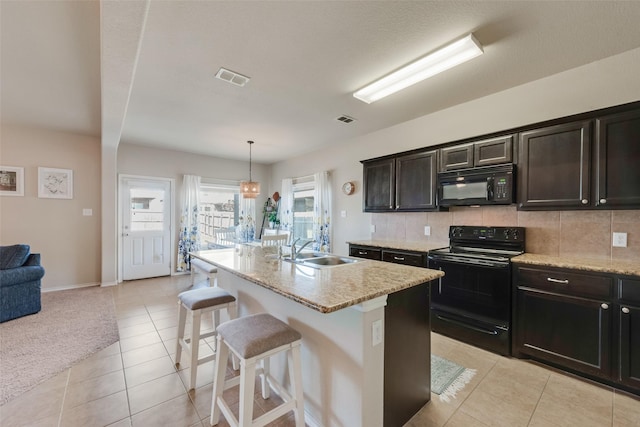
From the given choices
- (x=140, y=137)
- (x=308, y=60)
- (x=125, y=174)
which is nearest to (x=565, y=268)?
(x=308, y=60)

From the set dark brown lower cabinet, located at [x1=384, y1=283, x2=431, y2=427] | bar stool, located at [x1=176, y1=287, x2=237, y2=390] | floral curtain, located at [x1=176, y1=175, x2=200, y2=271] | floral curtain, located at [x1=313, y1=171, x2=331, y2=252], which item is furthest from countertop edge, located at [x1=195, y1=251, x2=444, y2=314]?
floral curtain, located at [x1=176, y1=175, x2=200, y2=271]

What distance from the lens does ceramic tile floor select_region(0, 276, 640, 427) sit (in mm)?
1680

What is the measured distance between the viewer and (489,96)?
291 centimetres

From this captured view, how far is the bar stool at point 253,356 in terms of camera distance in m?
1.33

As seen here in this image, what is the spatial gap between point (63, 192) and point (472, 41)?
19.7ft

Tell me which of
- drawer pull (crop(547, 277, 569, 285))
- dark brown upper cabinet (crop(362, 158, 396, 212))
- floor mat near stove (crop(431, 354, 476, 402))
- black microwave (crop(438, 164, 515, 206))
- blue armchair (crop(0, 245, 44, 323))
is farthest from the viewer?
dark brown upper cabinet (crop(362, 158, 396, 212))

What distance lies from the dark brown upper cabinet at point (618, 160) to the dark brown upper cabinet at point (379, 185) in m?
1.95

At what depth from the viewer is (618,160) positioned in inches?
81.4

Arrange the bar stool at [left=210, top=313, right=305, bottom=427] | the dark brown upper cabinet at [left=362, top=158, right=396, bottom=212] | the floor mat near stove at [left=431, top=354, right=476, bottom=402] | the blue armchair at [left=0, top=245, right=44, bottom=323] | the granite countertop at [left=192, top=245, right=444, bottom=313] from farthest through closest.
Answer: the dark brown upper cabinet at [left=362, top=158, right=396, bottom=212]
the blue armchair at [left=0, top=245, right=44, bottom=323]
the floor mat near stove at [left=431, top=354, right=476, bottom=402]
the bar stool at [left=210, top=313, right=305, bottom=427]
the granite countertop at [left=192, top=245, right=444, bottom=313]

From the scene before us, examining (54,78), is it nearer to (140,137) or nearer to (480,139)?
(140,137)

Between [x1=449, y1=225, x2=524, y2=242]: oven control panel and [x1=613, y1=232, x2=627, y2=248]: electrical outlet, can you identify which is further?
[x1=449, y1=225, x2=524, y2=242]: oven control panel

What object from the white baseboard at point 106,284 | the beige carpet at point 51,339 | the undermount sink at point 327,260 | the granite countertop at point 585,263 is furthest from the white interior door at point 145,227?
the granite countertop at point 585,263

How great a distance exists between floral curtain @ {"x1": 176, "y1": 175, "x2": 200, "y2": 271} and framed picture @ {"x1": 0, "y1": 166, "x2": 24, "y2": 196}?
7.39ft

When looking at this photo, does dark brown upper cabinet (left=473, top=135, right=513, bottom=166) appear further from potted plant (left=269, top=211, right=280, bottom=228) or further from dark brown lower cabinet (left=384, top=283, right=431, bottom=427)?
potted plant (left=269, top=211, right=280, bottom=228)
